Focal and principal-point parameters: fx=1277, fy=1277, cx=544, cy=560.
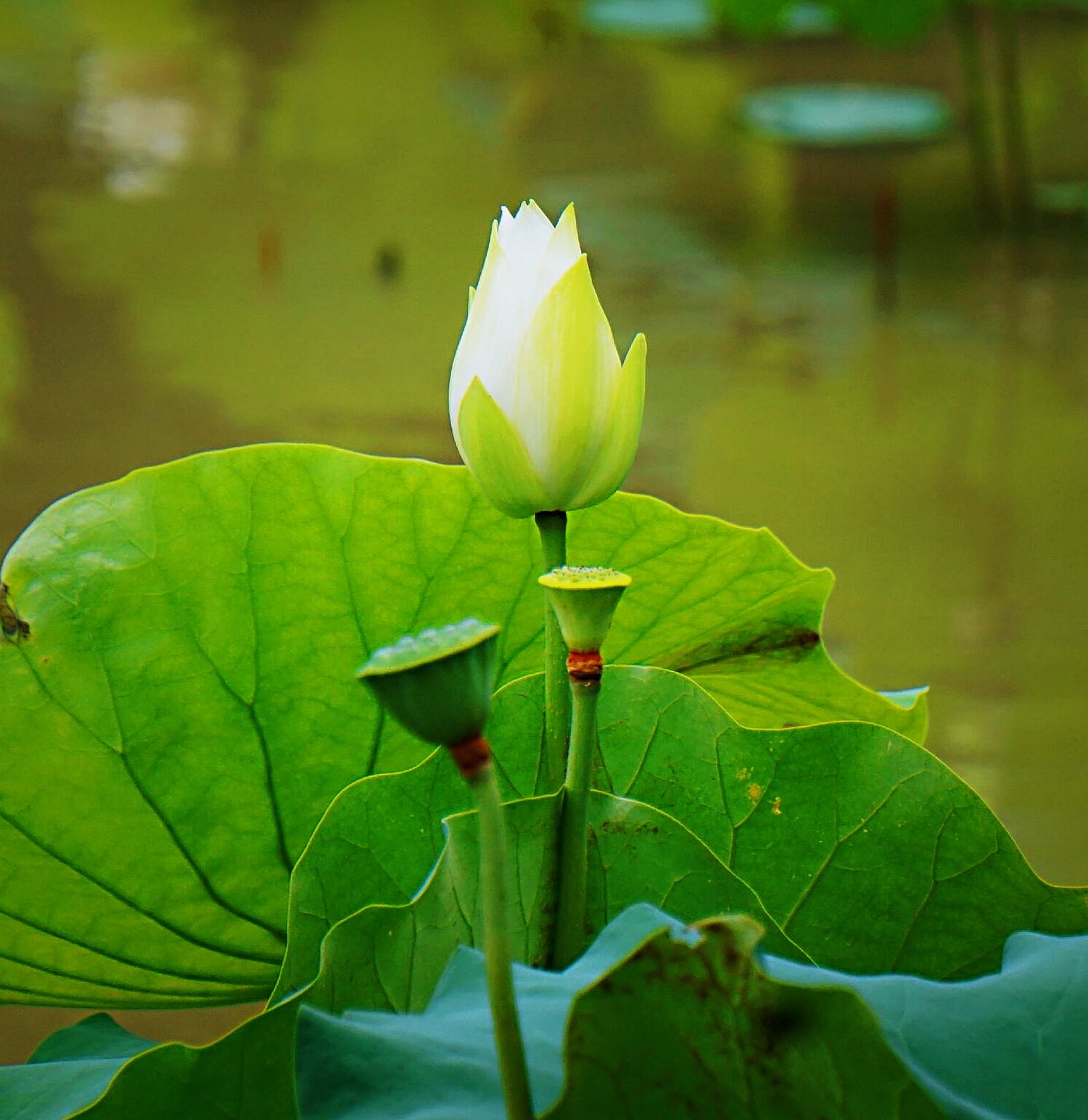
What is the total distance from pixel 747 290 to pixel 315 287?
1253 millimetres

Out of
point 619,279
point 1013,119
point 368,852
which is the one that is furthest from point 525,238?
point 1013,119

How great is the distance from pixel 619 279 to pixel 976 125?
4.85 feet

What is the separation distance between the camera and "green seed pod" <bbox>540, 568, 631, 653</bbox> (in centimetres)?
17

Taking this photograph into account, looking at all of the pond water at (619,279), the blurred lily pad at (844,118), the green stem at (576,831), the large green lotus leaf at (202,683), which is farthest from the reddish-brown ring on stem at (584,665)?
the blurred lily pad at (844,118)

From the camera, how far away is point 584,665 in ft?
0.58

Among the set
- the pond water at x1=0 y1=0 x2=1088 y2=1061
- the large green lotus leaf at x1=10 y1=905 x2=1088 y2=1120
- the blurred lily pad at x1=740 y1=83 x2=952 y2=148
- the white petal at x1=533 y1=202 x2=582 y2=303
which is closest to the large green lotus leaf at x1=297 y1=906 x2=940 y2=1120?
the large green lotus leaf at x1=10 y1=905 x2=1088 y2=1120

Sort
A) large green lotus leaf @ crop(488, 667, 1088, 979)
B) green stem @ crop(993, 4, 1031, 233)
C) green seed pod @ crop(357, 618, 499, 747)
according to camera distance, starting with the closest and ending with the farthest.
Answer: green seed pod @ crop(357, 618, 499, 747)
large green lotus leaf @ crop(488, 667, 1088, 979)
green stem @ crop(993, 4, 1031, 233)

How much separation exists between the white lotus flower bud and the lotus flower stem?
0.26 ft

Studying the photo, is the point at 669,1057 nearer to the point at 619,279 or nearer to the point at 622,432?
the point at 622,432

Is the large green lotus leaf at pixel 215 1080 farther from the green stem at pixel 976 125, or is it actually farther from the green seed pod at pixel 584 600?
the green stem at pixel 976 125

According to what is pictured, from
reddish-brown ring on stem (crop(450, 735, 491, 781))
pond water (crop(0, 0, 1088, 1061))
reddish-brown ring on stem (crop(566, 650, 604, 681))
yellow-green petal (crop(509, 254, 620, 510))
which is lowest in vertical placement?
pond water (crop(0, 0, 1088, 1061))

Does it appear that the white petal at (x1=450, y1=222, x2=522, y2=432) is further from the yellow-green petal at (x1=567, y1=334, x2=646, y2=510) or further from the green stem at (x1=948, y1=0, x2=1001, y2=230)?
the green stem at (x1=948, y1=0, x2=1001, y2=230)

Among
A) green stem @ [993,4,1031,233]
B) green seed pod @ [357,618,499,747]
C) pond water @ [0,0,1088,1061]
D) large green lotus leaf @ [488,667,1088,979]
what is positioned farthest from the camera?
green stem @ [993,4,1031,233]

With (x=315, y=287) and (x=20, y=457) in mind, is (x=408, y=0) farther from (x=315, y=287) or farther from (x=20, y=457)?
(x=20, y=457)
